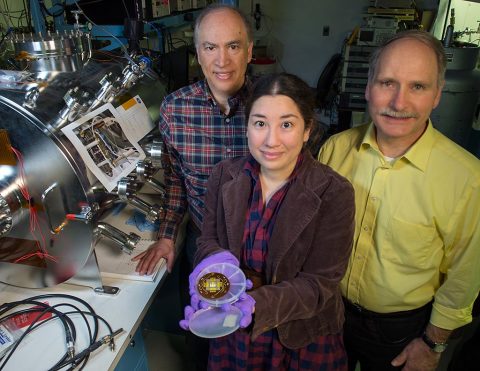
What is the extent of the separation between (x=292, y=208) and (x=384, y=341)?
1.90 ft

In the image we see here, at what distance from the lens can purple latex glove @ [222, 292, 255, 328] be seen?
0.86m

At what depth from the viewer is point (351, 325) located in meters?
1.19

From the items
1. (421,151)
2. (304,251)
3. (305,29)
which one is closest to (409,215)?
(421,151)

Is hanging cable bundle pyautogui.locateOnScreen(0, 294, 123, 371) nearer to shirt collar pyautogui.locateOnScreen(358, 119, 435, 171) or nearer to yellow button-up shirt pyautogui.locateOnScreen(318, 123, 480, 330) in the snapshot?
yellow button-up shirt pyautogui.locateOnScreen(318, 123, 480, 330)

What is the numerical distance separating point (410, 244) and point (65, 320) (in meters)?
1.01

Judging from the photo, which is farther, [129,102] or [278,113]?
[129,102]

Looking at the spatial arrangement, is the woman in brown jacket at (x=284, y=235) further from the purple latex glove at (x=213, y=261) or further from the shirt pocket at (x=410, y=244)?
the shirt pocket at (x=410, y=244)

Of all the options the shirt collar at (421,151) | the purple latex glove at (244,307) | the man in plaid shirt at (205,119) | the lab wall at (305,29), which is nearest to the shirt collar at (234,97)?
the man in plaid shirt at (205,119)

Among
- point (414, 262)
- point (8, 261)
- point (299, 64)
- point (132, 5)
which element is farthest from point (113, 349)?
point (299, 64)

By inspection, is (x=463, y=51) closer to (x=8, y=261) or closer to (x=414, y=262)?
(x=414, y=262)

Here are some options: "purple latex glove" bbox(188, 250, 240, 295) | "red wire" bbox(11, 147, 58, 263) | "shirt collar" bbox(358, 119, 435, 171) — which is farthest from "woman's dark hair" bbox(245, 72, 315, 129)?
"red wire" bbox(11, 147, 58, 263)

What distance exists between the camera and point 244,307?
86 cm

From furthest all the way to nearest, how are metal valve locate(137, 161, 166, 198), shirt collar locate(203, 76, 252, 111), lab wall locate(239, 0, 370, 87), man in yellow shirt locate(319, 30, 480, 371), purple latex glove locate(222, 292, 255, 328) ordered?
lab wall locate(239, 0, 370, 87) → shirt collar locate(203, 76, 252, 111) → metal valve locate(137, 161, 166, 198) → man in yellow shirt locate(319, 30, 480, 371) → purple latex glove locate(222, 292, 255, 328)

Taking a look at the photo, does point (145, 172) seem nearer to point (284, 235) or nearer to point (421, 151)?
point (284, 235)
